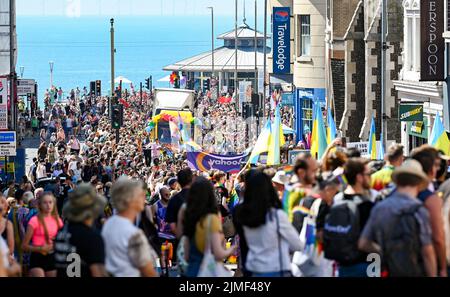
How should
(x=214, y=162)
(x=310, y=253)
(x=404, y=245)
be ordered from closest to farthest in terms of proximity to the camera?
(x=404, y=245)
(x=310, y=253)
(x=214, y=162)

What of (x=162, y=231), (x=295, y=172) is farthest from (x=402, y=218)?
(x=162, y=231)

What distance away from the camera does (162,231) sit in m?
23.2

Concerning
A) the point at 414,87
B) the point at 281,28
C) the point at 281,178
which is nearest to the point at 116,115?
the point at 281,28

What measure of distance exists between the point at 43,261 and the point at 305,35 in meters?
45.6

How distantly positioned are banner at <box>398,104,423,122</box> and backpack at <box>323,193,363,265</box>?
2611 centimetres

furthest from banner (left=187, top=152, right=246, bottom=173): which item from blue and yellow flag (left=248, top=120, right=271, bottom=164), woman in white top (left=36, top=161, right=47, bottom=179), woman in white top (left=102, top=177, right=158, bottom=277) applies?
woman in white top (left=102, top=177, right=158, bottom=277)

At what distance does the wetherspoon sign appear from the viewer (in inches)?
1515

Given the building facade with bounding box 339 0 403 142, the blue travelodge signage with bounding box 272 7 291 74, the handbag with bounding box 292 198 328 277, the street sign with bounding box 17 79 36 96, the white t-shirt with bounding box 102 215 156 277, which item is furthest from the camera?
the blue travelodge signage with bounding box 272 7 291 74

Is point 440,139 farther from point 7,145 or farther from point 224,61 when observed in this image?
point 224,61

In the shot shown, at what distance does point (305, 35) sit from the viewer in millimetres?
61500

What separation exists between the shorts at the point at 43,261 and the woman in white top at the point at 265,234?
9.10 ft

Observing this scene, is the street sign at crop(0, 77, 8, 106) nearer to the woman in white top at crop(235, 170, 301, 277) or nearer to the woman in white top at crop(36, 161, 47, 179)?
the woman in white top at crop(36, 161, 47, 179)

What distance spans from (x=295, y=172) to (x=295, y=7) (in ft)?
153

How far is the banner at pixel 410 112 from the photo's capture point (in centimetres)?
4016
